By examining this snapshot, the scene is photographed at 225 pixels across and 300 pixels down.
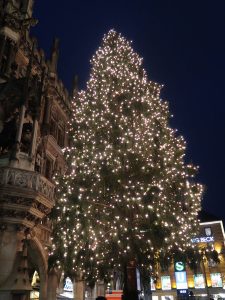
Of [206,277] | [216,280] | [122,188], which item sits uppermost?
[122,188]

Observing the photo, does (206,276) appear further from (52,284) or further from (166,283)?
(52,284)

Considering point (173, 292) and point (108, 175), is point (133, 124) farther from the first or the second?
point (173, 292)

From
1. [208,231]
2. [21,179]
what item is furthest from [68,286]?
[208,231]

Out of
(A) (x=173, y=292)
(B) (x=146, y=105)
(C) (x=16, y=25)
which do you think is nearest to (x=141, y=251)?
(B) (x=146, y=105)

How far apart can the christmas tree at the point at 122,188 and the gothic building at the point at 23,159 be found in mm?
1353

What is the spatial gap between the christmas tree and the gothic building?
1353 mm

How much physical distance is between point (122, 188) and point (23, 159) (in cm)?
480

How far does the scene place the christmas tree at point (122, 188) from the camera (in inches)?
504

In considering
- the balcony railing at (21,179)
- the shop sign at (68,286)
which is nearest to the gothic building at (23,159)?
the balcony railing at (21,179)

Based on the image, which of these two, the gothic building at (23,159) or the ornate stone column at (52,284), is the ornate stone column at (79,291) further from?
the gothic building at (23,159)

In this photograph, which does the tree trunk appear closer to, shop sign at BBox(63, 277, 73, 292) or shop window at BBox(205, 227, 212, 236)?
shop sign at BBox(63, 277, 73, 292)

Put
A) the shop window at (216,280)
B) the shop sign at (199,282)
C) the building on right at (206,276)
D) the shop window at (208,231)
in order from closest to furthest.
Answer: the building on right at (206,276) < the shop window at (216,280) < the shop sign at (199,282) < the shop window at (208,231)

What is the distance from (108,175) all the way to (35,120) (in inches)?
199

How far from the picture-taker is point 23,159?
567 inches
